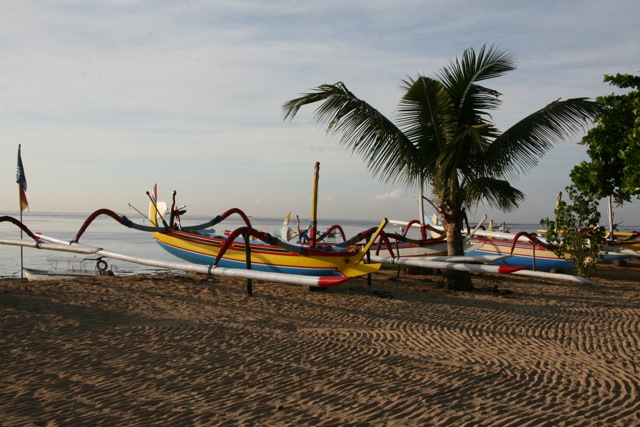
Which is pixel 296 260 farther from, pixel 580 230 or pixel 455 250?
pixel 580 230

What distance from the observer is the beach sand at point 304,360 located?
4508 millimetres

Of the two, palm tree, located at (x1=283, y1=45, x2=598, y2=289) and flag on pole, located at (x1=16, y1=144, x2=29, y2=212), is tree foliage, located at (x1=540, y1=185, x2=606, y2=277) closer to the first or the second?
palm tree, located at (x1=283, y1=45, x2=598, y2=289)

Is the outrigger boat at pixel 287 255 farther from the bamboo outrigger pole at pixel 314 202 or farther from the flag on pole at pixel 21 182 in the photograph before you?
the flag on pole at pixel 21 182

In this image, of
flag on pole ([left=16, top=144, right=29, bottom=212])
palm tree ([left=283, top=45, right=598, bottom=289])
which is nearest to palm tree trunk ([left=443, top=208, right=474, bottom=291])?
palm tree ([left=283, top=45, right=598, bottom=289])

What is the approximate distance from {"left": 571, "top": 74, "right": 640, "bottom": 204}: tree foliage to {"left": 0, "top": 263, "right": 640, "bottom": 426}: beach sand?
7.84ft

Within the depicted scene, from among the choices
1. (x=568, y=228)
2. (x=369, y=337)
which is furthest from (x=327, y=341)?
(x=568, y=228)

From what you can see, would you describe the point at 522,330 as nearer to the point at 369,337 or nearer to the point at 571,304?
the point at 369,337

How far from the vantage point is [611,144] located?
9.80 metres

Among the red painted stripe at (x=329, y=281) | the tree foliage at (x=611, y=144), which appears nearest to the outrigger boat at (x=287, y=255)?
the red painted stripe at (x=329, y=281)

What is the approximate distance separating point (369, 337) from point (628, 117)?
6347mm

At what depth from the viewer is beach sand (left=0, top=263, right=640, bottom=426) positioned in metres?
4.51

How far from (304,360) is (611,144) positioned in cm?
728

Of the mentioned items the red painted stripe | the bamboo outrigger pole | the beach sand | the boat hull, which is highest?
the bamboo outrigger pole

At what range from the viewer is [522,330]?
8.11 m
